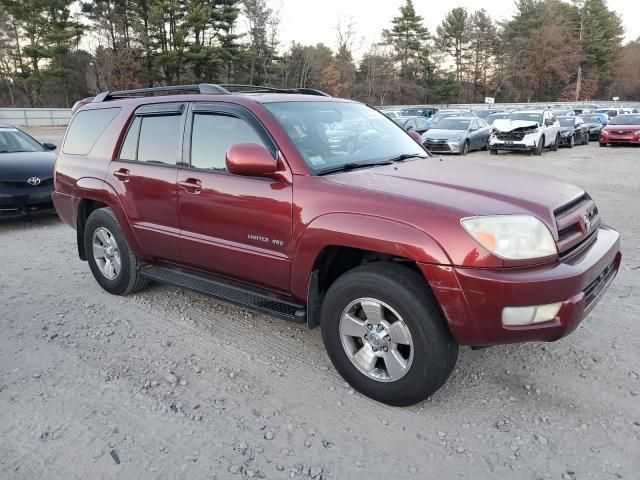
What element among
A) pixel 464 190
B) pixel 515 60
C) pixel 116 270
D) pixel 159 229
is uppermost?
pixel 515 60

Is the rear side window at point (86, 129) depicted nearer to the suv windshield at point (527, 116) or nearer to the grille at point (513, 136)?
the grille at point (513, 136)

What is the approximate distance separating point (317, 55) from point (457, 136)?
43850mm

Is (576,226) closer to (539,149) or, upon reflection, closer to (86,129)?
(86,129)

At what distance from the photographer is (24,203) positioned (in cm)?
746

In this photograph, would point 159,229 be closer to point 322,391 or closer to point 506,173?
point 322,391

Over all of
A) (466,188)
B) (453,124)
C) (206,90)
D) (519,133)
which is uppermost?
(206,90)

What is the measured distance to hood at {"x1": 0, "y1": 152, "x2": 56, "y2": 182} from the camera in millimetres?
7456

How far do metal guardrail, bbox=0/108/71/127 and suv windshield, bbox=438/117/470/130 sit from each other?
26051 millimetres

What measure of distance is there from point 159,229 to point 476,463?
9.65 ft

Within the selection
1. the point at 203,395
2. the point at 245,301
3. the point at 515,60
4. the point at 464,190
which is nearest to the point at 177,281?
the point at 245,301

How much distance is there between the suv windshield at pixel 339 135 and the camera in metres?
3.48

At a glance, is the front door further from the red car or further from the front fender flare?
the red car

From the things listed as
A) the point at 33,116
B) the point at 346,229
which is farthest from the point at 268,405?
the point at 33,116

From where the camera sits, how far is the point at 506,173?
365 centimetres
